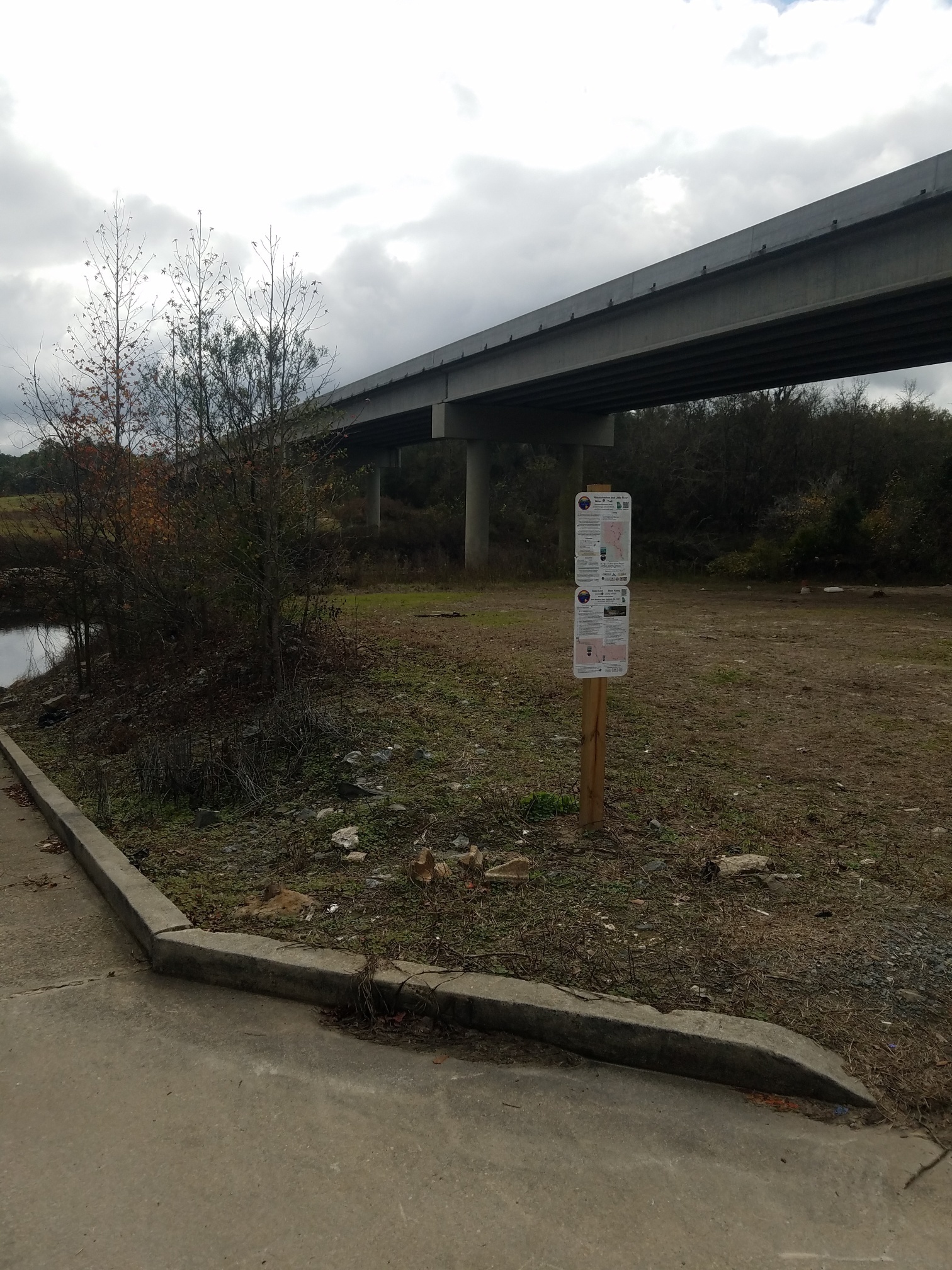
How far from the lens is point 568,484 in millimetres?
37688

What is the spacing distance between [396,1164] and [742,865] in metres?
2.54

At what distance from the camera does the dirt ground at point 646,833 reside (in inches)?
146

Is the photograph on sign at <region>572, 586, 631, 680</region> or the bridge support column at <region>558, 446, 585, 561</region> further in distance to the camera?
the bridge support column at <region>558, 446, 585, 561</region>

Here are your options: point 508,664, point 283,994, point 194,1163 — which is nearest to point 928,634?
point 508,664

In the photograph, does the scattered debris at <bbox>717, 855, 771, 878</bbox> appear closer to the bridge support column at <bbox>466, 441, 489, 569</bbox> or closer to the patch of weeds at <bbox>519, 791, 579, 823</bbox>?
the patch of weeds at <bbox>519, 791, 579, 823</bbox>

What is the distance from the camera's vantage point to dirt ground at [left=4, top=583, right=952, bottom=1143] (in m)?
3.71

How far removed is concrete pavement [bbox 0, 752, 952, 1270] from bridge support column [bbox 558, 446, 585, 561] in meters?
33.8

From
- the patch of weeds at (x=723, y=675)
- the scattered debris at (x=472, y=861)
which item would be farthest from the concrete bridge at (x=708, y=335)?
the scattered debris at (x=472, y=861)

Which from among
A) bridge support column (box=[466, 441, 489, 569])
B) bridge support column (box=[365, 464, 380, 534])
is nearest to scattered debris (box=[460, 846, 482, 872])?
bridge support column (box=[466, 441, 489, 569])

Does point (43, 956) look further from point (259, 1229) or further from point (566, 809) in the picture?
point (566, 809)

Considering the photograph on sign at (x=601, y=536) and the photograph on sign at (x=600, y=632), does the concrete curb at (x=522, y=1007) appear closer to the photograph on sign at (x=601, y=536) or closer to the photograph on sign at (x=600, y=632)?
the photograph on sign at (x=600, y=632)

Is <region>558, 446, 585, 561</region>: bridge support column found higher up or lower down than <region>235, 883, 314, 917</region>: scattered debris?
higher up

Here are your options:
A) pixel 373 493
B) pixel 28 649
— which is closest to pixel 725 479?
pixel 373 493

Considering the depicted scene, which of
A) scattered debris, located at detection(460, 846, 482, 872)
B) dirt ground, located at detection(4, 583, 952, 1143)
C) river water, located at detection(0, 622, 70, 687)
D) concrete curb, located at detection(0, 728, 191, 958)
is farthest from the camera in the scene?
river water, located at detection(0, 622, 70, 687)
